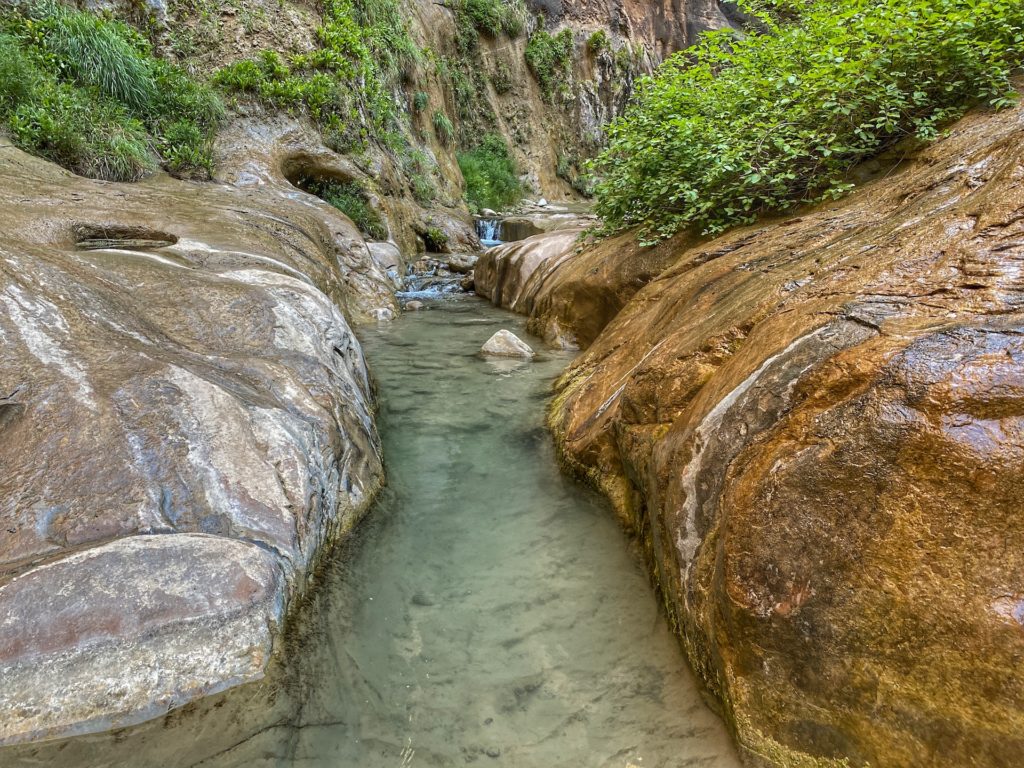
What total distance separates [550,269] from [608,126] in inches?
81.0

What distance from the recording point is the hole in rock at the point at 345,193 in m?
10.3

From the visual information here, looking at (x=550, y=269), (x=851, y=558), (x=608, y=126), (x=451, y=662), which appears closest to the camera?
(x=851, y=558)

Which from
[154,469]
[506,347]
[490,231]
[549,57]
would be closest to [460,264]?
[490,231]

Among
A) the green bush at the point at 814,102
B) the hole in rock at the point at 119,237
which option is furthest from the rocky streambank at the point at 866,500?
the hole in rock at the point at 119,237

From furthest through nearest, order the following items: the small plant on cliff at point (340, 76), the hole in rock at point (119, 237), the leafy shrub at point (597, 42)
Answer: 1. the leafy shrub at point (597, 42)
2. the small plant on cliff at point (340, 76)
3. the hole in rock at point (119, 237)

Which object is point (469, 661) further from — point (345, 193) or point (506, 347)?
point (345, 193)

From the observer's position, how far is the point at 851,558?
144cm

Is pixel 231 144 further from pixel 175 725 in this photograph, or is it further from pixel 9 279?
pixel 175 725

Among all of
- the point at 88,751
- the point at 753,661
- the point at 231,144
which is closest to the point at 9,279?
the point at 88,751

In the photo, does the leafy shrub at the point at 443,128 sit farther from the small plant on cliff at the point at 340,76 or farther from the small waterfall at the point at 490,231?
the small waterfall at the point at 490,231

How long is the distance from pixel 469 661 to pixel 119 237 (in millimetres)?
4557

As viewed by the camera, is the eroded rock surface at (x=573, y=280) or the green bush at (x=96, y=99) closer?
the eroded rock surface at (x=573, y=280)

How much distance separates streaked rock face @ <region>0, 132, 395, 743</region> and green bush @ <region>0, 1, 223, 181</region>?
3.32 m

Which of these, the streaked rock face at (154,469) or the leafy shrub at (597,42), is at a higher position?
the leafy shrub at (597,42)
